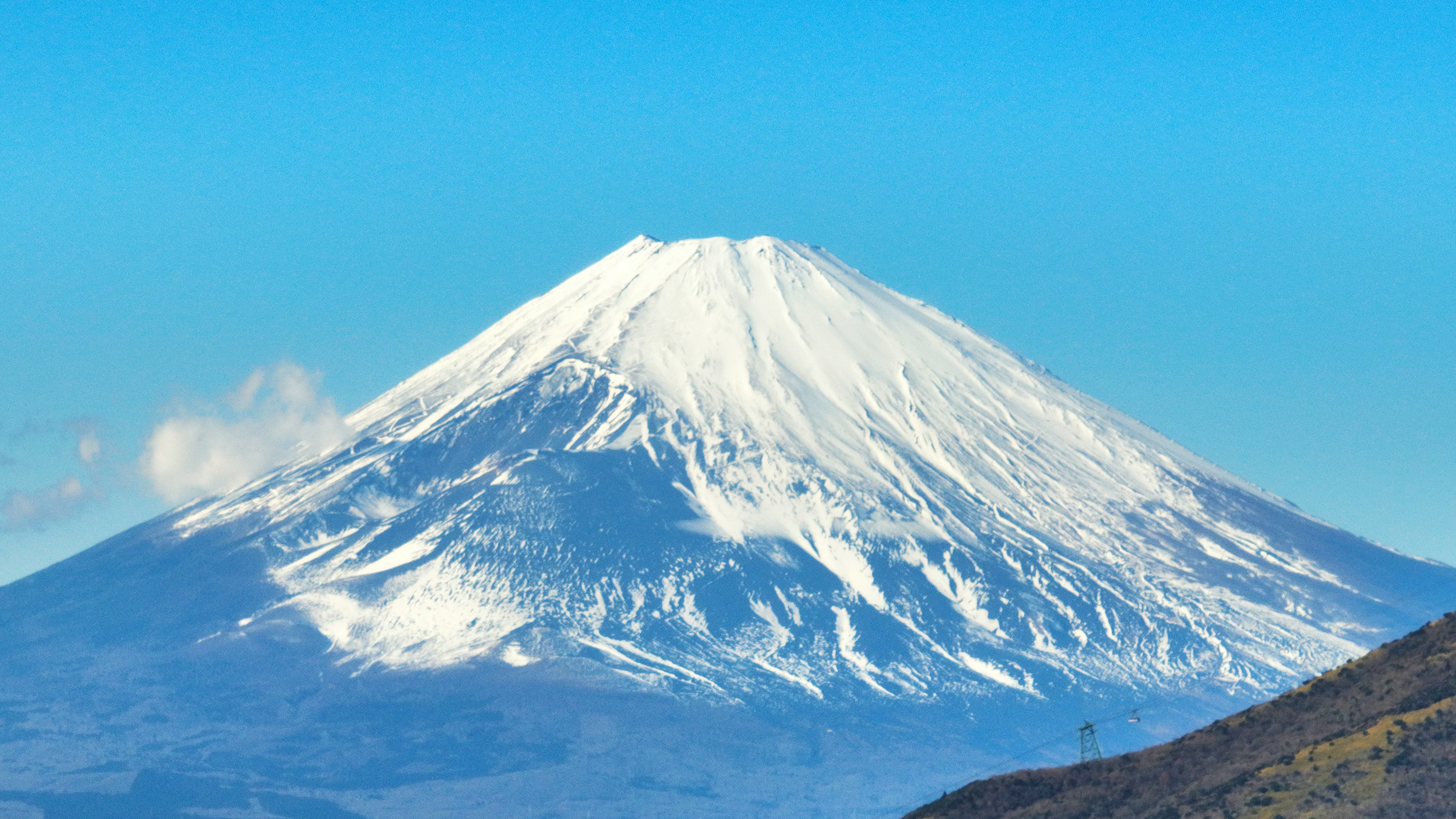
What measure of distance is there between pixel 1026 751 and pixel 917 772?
11.0 meters

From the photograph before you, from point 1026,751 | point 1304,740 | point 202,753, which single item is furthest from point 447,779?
point 1304,740

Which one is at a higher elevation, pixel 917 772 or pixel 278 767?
pixel 278 767

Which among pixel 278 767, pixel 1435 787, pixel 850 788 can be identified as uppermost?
pixel 278 767


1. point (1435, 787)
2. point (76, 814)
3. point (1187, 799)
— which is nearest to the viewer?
point (1435, 787)

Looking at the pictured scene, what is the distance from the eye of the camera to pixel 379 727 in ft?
645

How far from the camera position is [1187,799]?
59.9 m

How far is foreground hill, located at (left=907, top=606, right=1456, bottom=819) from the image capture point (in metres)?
54.8

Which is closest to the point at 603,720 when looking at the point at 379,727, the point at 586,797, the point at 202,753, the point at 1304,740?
the point at 586,797

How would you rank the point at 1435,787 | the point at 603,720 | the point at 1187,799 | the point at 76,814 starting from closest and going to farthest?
1. the point at 1435,787
2. the point at 1187,799
3. the point at 76,814
4. the point at 603,720

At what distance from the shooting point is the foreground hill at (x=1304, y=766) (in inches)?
2157

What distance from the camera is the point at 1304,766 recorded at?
5825 centimetres

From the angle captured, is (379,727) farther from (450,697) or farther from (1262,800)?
(1262,800)

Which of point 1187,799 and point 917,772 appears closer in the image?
point 1187,799

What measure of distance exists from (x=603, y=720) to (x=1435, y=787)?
14230 cm
